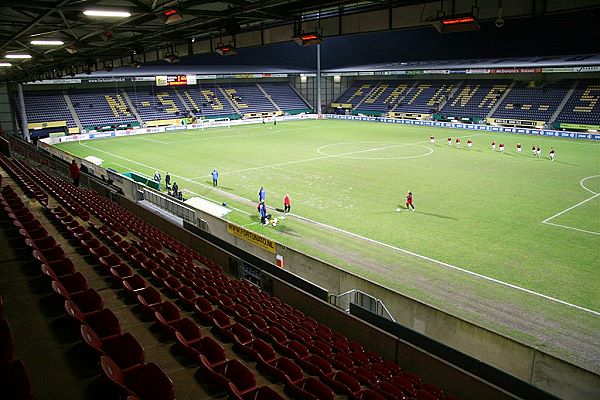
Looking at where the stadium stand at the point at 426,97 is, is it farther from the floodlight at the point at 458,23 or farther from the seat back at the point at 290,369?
the seat back at the point at 290,369

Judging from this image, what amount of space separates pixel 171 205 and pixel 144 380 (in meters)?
16.3

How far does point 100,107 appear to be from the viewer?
2494 inches

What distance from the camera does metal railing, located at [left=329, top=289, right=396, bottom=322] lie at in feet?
39.2

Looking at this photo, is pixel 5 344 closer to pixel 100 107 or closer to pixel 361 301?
pixel 361 301

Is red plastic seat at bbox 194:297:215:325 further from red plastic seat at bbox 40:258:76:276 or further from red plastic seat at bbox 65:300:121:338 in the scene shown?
red plastic seat at bbox 65:300:121:338

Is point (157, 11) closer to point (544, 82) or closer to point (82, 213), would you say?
point (82, 213)

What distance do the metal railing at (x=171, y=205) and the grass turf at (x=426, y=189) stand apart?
127 inches

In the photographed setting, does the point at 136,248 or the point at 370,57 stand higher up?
the point at 370,57

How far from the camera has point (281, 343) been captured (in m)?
8.57

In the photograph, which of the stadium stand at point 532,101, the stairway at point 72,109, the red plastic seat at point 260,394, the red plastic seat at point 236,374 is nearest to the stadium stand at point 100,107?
the stairway at point 72,109

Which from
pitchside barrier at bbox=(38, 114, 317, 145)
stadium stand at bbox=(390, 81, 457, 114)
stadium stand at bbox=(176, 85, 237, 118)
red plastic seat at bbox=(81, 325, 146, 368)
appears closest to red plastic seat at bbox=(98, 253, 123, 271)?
red plastic seat at bbox=(81, 325, 146, 368)

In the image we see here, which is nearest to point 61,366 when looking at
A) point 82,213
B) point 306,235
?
point 82,213

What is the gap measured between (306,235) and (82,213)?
30.9 feet

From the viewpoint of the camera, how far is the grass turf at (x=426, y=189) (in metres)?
17.5
